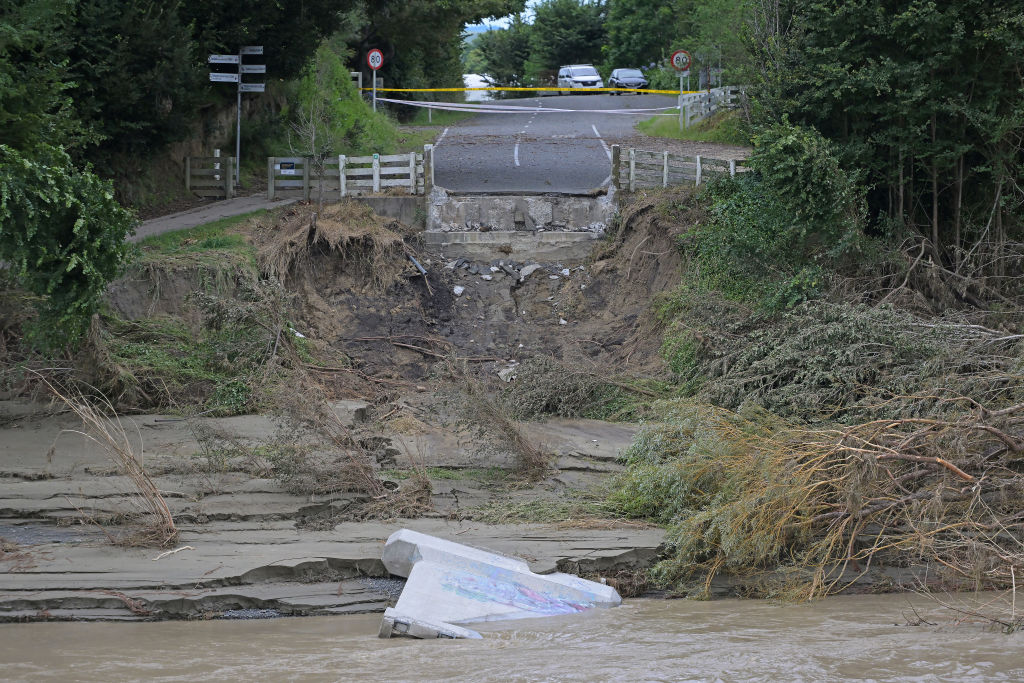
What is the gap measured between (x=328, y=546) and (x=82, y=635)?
7.75 feet

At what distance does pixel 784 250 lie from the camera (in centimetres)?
1638

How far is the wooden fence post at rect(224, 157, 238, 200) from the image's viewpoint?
2231 cm

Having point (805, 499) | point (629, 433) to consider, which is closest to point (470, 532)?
point (805, 499)

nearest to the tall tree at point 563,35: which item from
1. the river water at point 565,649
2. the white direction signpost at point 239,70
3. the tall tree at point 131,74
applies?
the white direction signpost at point 239,70

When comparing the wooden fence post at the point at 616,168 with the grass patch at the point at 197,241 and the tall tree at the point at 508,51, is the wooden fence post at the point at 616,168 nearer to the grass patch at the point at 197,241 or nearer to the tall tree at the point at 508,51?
the grass patch at the point at 197,241

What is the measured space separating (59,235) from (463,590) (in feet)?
23.0

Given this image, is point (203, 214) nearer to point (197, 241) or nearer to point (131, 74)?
point (197, 241)

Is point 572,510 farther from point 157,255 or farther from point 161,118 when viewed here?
point 161,118

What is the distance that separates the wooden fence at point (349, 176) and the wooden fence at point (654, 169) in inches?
151

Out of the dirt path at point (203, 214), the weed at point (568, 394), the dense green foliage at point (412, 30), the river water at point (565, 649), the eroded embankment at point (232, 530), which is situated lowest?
the river water at point (565, 649)

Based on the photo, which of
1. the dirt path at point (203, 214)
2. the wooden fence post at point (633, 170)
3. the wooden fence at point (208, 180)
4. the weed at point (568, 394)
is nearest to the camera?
the weed at point (568, 394)

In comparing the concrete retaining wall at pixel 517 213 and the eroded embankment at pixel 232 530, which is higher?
the concrete retaining wall at pixel 517 213

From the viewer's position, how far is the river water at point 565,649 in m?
7.54

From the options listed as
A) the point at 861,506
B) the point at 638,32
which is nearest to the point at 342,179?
the point at 861,506
